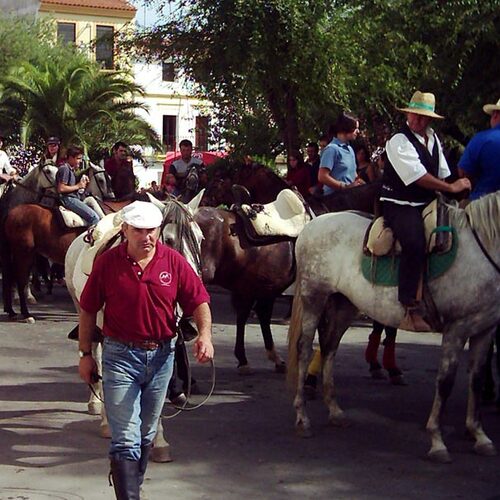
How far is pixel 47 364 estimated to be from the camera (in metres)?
11.6

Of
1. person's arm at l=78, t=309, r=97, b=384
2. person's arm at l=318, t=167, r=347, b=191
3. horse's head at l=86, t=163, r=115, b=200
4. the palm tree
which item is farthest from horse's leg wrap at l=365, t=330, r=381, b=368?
the palm tree

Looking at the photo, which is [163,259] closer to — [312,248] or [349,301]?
[312,248]

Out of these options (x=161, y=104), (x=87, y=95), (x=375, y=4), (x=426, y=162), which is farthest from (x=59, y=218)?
(x=161, y=104)

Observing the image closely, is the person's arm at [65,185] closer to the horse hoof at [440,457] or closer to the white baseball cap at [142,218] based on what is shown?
the horse hoof at [440,457]

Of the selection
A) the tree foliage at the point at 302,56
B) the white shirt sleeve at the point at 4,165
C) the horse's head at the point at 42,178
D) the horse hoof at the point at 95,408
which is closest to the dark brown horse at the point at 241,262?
the horse hoof at the point at 95,408

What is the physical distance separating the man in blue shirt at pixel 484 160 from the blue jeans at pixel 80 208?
719 cm

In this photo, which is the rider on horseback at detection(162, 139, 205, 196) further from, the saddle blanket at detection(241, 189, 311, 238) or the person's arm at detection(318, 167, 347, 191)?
the person's arm at detection(318, 167, 347, 191)

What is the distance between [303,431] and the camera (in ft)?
27.5

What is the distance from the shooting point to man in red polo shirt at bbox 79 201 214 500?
5.86 meters

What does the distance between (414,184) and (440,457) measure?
78.3 inches

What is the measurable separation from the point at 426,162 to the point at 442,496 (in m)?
2.50

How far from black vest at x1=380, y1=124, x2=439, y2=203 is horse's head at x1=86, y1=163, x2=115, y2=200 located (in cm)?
840

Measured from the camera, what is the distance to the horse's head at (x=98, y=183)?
1581cm

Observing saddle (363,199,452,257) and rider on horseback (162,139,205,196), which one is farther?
rider on horseback (162,139,205,196)
